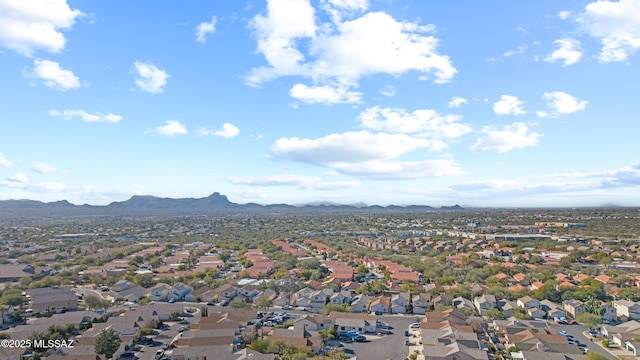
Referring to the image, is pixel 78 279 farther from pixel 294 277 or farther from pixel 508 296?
pixel 508 296

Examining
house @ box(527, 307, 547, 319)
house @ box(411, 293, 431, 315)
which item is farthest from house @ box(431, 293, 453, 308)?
house @ box(527, 307, 547, 319)

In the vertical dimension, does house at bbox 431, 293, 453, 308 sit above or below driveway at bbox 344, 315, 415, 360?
above

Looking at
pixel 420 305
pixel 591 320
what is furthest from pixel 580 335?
pixel 420 305

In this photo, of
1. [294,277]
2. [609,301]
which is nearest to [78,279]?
[294,277]

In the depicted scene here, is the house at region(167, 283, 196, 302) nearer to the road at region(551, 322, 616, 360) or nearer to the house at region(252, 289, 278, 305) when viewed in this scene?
the house at region(252, 289, 278, 305)

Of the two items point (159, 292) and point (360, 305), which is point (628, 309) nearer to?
point (360, 305)
